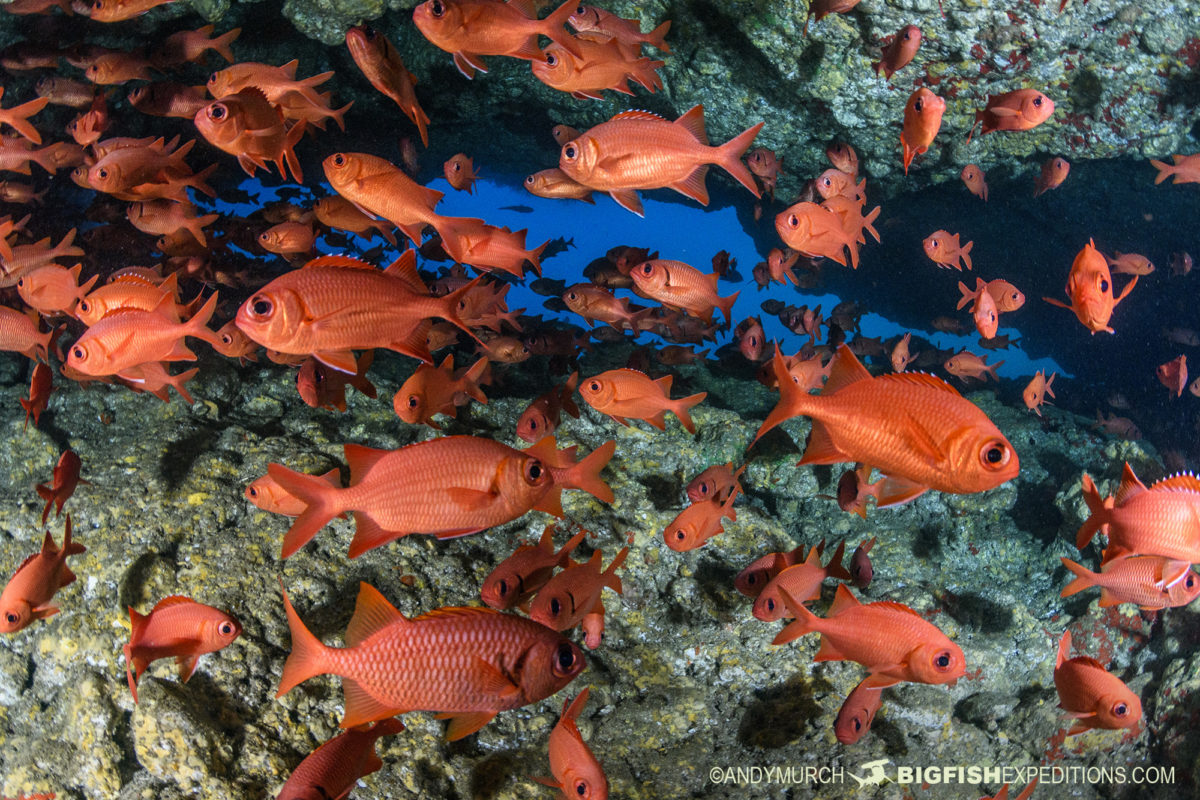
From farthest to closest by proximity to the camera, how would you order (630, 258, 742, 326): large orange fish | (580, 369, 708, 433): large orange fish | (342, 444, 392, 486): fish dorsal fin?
1. (630, 258, 742, 326): large orange fish
2. (580, 369, 708, 433): large orange fish
3. (342, 444, 392, 486): fish dorsal fin

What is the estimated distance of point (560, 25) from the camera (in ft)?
9.71

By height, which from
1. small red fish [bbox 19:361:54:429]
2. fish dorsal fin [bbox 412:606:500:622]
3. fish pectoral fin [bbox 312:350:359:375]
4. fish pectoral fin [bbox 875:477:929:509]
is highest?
fish pectoral fin [bbox 875:477:929:509]

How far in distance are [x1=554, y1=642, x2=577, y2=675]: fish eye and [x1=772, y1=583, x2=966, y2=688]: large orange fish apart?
110 centimetres

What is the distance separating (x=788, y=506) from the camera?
7000 mm

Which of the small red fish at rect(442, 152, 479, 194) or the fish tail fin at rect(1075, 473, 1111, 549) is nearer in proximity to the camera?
the fish tail fin at rect(1075, 473, 1111, 549)

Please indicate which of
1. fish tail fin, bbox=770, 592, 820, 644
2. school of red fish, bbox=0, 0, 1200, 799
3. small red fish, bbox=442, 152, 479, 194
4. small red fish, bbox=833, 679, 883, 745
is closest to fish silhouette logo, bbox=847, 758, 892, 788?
school of red fish, bbox=0, 0, 1200, 799

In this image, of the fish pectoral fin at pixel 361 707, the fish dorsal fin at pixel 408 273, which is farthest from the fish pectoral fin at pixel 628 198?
the fish pectoral fin at pixel 361 707

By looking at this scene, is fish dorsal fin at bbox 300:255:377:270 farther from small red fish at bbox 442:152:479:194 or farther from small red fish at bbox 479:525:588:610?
small red fish at bbox 442:152:479:194

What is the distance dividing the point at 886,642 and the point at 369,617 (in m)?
2.29

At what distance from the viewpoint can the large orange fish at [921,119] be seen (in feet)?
13.3

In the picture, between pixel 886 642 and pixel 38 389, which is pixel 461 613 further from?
pixel 38 389

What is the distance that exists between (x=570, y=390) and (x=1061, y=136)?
9.48 metres

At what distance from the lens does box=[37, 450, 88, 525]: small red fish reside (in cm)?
346

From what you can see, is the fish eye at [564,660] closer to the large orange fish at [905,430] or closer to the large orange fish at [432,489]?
A: the large orange fish at [432,489]
